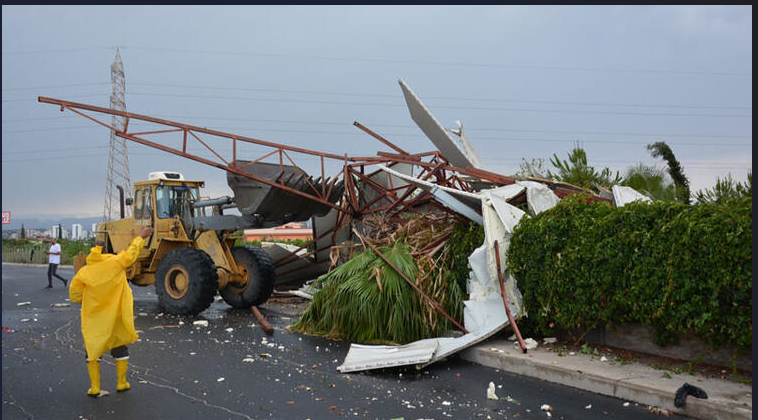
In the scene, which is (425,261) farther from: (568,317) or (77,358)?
(77,358)

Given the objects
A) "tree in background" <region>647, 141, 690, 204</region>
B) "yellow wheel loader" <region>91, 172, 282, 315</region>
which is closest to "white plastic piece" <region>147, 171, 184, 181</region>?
"yellow wheel loader" <region>91, 172, 282, 315</region>

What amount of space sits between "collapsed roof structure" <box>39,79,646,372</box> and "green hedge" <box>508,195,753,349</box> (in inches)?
16.6

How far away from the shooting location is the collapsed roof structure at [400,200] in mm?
8273

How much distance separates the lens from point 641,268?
696 cm

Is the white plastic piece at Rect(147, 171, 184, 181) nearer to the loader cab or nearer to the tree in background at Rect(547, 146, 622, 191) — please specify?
the loader cab

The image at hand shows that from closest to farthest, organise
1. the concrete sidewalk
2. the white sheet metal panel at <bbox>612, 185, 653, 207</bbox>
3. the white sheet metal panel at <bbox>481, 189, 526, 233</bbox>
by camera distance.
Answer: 1. the concrete sidewalk
2. the white sheet metal panel at <bbox>481, 189, 526, 233</bbox>
3. the white sheet metal panel at <bbox>612, 185, 653, 207</bbox>

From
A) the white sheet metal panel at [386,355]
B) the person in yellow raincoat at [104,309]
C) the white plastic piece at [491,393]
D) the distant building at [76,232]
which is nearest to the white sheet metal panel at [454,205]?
the white sheet metal panel at [386,355]

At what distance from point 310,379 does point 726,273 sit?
457 cm

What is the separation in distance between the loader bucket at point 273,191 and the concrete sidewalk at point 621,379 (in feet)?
18.9

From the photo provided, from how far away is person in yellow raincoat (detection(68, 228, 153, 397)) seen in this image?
6352mm

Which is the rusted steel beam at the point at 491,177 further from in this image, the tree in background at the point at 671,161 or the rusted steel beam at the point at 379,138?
the tree in background at the point at 671,161

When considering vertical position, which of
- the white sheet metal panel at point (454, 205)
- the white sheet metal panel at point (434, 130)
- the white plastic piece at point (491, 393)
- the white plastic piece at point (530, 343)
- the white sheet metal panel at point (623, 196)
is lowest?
the white plastic piece at point (491, 393)

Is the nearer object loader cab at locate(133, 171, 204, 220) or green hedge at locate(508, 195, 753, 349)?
green hedge at locate(508, 195, 753, 349)

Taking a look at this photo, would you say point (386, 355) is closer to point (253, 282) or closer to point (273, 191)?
point (273, 191)
